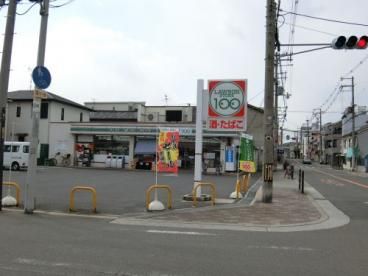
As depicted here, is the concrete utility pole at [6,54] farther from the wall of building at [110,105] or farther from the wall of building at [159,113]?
the wall of building at [110,105]

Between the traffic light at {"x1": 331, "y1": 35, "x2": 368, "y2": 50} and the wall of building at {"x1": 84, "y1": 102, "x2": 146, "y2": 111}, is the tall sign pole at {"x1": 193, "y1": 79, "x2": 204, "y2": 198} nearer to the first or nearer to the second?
the traffic light at {"x1": 331, "y1": 35, "x2": 368, "y2": 50}

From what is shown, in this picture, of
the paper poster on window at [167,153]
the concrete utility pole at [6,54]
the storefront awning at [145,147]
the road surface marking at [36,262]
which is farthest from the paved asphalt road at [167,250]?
the storefront awning at [145,147]

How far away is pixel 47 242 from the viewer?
337 inches

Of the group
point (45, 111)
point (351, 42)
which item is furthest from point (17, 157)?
point (351, 42)

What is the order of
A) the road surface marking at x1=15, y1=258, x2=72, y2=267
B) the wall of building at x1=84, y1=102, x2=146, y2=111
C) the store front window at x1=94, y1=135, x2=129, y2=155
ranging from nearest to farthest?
the road surface marking at x1=15, y1=258, x2=72, y2=267 → the store front window at x1=94, y1=135, x2=129, y2=155 → the wall of building at x1=84, y1=102, x2=146, y2=111

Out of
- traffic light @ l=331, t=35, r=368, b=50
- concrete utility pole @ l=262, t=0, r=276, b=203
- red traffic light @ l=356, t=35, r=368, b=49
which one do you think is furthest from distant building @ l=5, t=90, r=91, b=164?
red traffic light @ l=356, t=35, r=368, b=49

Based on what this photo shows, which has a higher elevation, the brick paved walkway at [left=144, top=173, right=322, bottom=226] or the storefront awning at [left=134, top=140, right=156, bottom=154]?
the storefront awning at [left=134, top=140, right=156, bottom=154]

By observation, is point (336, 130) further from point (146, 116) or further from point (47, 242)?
point (47, 242)

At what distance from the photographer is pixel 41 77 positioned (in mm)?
12836

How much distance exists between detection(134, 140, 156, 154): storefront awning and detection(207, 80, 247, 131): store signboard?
86.0 ft

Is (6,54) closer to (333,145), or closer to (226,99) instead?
(226,99)

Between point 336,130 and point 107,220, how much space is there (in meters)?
100

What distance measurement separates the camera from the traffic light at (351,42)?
14.2 m

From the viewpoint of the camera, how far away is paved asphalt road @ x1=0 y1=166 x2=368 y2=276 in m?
6.70
